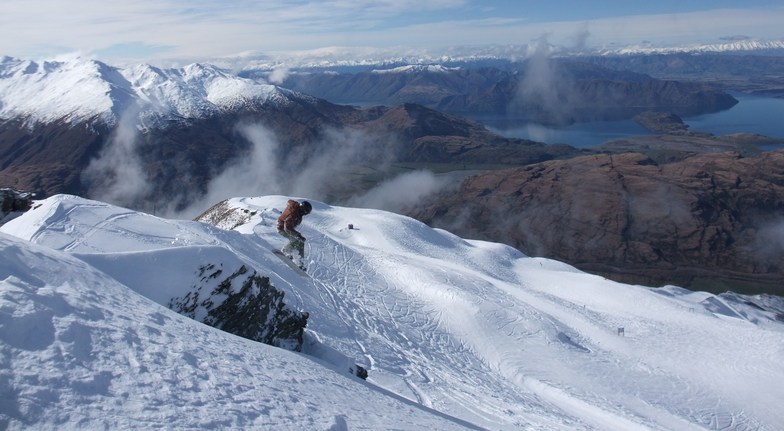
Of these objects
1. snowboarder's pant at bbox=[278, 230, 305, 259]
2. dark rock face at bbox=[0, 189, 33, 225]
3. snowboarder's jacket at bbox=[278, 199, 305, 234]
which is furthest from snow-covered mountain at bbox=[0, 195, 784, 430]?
snowboarder's jacket at bbox=[278, 199, 305, 234]

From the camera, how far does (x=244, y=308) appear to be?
40.4ft

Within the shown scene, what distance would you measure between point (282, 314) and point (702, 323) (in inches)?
1007

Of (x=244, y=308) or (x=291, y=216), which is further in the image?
(x=291, y=216)

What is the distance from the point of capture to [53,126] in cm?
18262

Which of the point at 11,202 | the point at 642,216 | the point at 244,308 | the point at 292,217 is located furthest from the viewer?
the point at 642,216

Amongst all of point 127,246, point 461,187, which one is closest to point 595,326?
point 127,246

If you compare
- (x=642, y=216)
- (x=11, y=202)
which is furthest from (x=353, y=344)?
(x=642, y=216)

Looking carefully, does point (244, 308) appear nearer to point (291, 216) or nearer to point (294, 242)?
point (291, 216)

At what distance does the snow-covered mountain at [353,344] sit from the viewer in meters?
6.40

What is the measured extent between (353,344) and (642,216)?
11860 centimetres

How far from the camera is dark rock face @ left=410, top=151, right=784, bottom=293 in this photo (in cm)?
10289

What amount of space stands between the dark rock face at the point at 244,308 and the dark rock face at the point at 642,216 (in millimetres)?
90444

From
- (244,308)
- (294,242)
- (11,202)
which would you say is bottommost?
(244,308)

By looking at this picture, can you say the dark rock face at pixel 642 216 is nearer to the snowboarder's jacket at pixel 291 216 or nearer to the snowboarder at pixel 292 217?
the snowboarder at pixel 292 217
